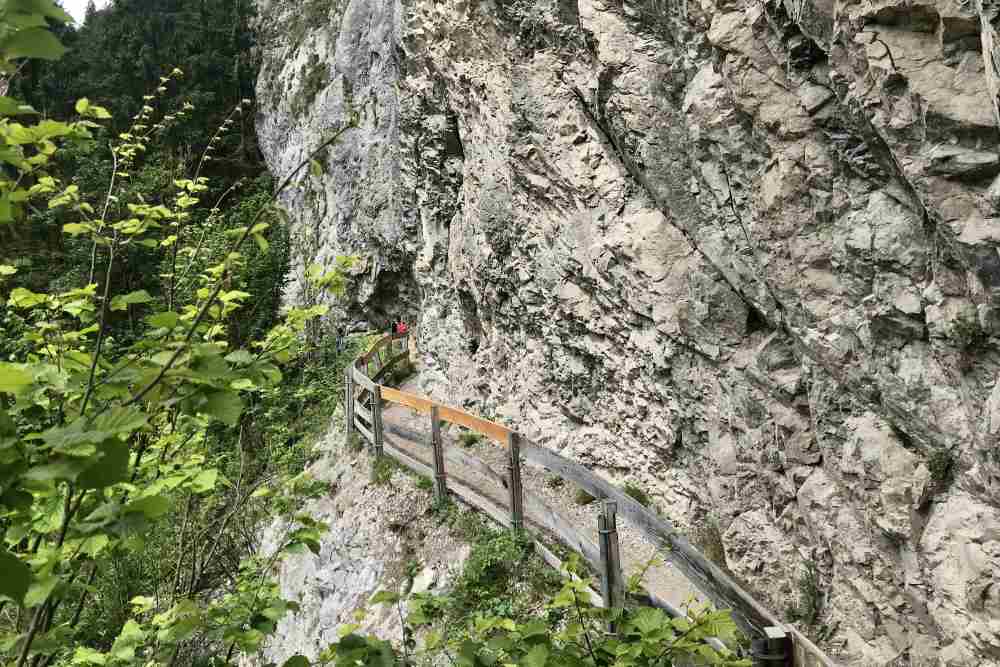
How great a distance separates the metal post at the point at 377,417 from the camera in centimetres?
945

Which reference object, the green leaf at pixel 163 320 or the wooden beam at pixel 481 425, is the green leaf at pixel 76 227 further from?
the wooden beam at pixel 481 425

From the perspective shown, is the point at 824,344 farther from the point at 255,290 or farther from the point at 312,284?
the point at 255,290

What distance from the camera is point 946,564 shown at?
4.14 metres

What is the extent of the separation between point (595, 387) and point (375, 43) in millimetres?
14324

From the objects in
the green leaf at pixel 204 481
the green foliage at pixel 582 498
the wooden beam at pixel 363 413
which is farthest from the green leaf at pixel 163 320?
the wooden beam at pixel 363 413

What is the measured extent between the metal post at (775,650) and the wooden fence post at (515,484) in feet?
10.3

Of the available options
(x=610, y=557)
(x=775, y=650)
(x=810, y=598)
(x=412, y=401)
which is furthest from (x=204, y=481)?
(x=412, y=401)

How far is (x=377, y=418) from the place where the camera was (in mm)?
9570

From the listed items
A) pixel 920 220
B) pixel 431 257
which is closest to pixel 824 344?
pixel 920 220

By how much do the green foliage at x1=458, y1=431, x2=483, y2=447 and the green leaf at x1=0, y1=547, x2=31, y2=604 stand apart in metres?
8.97

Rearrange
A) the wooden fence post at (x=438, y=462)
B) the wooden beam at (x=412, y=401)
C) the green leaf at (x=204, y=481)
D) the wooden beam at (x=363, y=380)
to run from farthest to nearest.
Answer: the wooden beam at (x=363, y=380), the wooden beam at (x=412, y=401), the wooden fence post at (x=438, y=462), the green leaf at (x=204, y=481)

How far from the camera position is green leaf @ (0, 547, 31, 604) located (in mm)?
1059

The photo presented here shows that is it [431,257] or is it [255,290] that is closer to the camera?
[431,257]

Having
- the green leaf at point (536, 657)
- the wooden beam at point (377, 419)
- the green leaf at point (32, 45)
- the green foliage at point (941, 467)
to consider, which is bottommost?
the wooden beam at point (377, 419)
